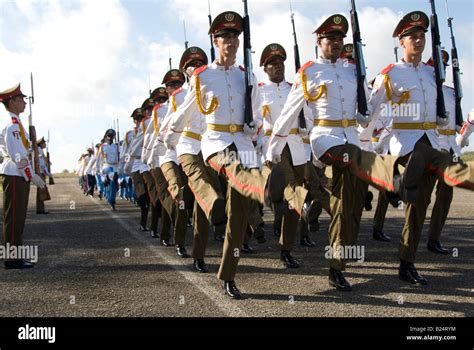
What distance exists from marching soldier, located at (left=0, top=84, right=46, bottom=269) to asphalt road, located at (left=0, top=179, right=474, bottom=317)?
1.46ft

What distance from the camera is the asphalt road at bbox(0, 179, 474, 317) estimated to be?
4629mm

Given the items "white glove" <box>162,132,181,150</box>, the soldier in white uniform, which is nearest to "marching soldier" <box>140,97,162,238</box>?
"white glove" <box>162,132,181,150</box>

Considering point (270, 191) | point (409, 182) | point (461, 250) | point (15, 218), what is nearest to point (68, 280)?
point (15, 218)

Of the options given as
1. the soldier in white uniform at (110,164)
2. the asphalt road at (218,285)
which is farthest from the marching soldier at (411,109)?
the soldier in white uniform at (110,164)

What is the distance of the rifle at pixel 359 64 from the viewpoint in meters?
5.57

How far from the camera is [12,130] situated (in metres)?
6.99

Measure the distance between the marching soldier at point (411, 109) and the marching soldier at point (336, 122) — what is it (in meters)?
0.41

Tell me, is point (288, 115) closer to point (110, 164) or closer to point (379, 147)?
point (379, 147)

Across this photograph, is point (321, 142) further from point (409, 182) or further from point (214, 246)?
point (214, 246)

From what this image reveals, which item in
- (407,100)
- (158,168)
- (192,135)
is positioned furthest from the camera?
(158,168)

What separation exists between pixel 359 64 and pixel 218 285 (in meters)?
2.79

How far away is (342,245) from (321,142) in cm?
105

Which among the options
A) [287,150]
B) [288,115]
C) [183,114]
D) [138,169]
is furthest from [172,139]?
[138,169]

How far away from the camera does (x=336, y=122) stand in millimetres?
5500
